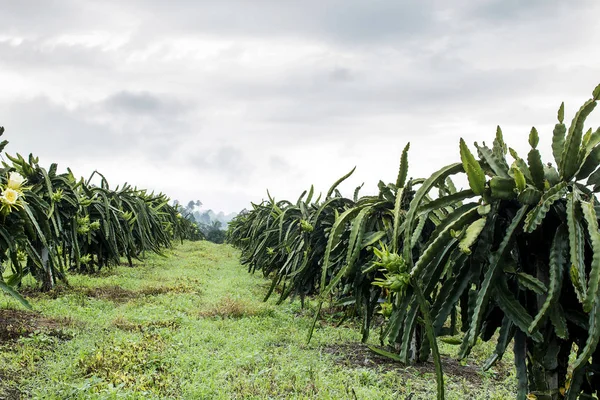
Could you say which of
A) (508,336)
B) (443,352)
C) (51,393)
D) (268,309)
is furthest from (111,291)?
(508,336)

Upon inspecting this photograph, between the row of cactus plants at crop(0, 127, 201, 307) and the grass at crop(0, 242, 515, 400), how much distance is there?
0.61 metres

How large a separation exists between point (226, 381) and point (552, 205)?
8.09ft

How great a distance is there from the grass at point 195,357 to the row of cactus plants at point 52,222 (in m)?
0.61

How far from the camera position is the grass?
3215 millimetres

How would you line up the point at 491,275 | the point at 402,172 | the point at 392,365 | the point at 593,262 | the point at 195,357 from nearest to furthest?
the point at 593,262, the point at 491,275, the point at 402,172, the point at 195,357, the point at 392,365

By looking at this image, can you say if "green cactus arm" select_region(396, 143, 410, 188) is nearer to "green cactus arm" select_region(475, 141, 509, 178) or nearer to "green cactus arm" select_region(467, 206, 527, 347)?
"green cactus arm" select_region(475, 141, 509, 178)

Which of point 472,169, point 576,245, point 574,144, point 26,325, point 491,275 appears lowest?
point 26,325

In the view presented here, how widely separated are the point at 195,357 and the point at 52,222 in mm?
3102

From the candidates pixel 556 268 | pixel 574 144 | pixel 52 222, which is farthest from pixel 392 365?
pixel 52 222

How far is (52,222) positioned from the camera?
19.1 feet

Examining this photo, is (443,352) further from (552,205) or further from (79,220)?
(79,220)

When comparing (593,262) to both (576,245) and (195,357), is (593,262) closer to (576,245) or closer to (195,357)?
(576,245)

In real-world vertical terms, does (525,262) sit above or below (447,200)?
below

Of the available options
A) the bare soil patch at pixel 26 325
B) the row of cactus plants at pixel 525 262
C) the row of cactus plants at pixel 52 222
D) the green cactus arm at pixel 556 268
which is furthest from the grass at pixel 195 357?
the green cactus arm at pixel 556 268
